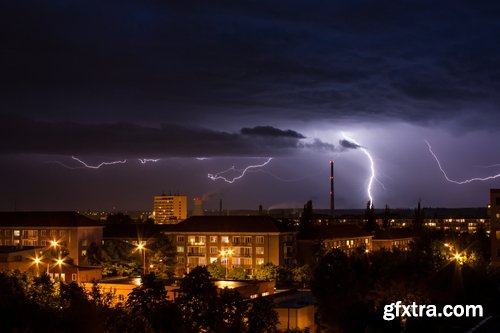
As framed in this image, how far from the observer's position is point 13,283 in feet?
97.7

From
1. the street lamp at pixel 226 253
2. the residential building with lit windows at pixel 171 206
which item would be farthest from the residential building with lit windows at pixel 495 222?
the residential building with lit windows at pixel 171 206

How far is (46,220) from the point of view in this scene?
64.2 metres

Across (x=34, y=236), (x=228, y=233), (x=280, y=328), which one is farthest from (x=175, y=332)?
(x=34, y=236)

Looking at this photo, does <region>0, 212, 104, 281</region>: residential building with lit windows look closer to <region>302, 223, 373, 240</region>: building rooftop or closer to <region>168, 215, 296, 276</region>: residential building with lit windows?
<region>168, 215, 296, 276</region>: residential building with lit windows

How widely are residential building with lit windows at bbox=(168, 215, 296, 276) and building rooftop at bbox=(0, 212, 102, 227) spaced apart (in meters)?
7.73

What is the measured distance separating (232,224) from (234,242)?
6.47 ft

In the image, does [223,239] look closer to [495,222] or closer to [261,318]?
[495,222]

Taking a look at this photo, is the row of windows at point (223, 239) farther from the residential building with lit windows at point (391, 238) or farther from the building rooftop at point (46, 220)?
the residential building with lit windows at point (391, 238)

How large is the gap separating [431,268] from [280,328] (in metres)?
11.3

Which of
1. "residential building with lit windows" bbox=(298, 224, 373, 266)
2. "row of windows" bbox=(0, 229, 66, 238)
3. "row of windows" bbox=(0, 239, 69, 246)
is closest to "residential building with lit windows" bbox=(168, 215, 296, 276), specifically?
"residential building with lit windows" bbox=(298, 224, 373, 266)

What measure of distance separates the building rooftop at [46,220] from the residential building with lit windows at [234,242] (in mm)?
7733

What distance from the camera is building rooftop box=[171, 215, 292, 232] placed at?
2409 inches

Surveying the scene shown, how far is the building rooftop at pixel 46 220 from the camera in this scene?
62938 millimetres

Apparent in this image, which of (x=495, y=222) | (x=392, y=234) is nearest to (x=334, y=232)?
(x=495, y=222)
